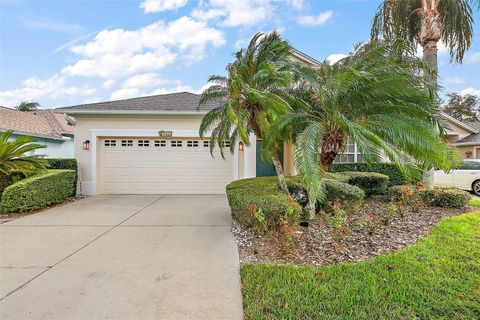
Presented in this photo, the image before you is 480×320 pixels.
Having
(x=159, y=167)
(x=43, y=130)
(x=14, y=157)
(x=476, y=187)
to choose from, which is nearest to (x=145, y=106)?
(x=159, y=167)

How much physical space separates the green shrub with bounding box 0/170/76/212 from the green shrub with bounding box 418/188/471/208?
10988mm

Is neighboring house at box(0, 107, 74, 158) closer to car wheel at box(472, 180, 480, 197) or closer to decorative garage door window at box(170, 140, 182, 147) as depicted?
decorative garage door window at box(170, 140, 182, 147)

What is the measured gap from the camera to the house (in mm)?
9914

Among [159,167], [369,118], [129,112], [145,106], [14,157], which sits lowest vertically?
[159,167]

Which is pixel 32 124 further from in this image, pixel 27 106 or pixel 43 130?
pixel 27 106

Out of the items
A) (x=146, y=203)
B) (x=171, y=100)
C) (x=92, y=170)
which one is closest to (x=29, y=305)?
(x=146, y=203)

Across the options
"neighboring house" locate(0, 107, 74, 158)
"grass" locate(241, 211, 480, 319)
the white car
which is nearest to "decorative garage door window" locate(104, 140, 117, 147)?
"neighboring house" locate(0, 107, 74, 158)

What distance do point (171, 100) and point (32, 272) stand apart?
8.82 meters

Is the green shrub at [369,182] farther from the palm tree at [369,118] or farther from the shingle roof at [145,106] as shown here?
the shingle roof at [145,106]

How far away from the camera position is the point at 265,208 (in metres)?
4.57

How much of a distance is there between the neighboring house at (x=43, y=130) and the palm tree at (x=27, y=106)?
17.4 meters

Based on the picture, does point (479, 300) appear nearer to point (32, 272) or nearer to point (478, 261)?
point (478, 261)

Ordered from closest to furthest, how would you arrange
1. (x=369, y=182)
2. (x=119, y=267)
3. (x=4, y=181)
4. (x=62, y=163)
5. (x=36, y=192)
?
(x=119, y=267) < (x=36, y=192) < (x=4, y=181) < (x=369, y=182) < (x=62, y=163)

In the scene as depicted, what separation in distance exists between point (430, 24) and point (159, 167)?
10.8 metres
